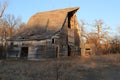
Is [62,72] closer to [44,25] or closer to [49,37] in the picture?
[49,37]

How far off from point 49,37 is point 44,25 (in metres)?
4.65

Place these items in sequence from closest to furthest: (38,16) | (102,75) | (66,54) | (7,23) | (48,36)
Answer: (102,75) < (48,36) < (66,54) < (38,16) < (7,23)

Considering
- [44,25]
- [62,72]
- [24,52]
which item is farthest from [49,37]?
[62,72]

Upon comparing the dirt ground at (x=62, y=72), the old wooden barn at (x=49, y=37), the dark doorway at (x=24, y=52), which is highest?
the old wooden barn at (x=49, y=37)

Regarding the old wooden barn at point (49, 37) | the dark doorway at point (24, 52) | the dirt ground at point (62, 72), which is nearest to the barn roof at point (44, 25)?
the old wooden barn at point (49, 37)

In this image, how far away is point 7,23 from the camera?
64875 millimetres

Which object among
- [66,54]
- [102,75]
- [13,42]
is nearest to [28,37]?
[13,42]

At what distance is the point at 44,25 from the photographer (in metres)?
33.8

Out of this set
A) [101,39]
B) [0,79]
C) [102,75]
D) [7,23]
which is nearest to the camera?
[0,79]

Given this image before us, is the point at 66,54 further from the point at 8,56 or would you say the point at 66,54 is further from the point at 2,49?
the point at 2,49

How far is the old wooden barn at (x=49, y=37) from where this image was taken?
99.1ft

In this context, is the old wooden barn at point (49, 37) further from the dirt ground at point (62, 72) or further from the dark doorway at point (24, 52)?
the dirt ground at point (62, 72)

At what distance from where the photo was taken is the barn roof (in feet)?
103

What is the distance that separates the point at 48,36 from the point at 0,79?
18.7 metres
